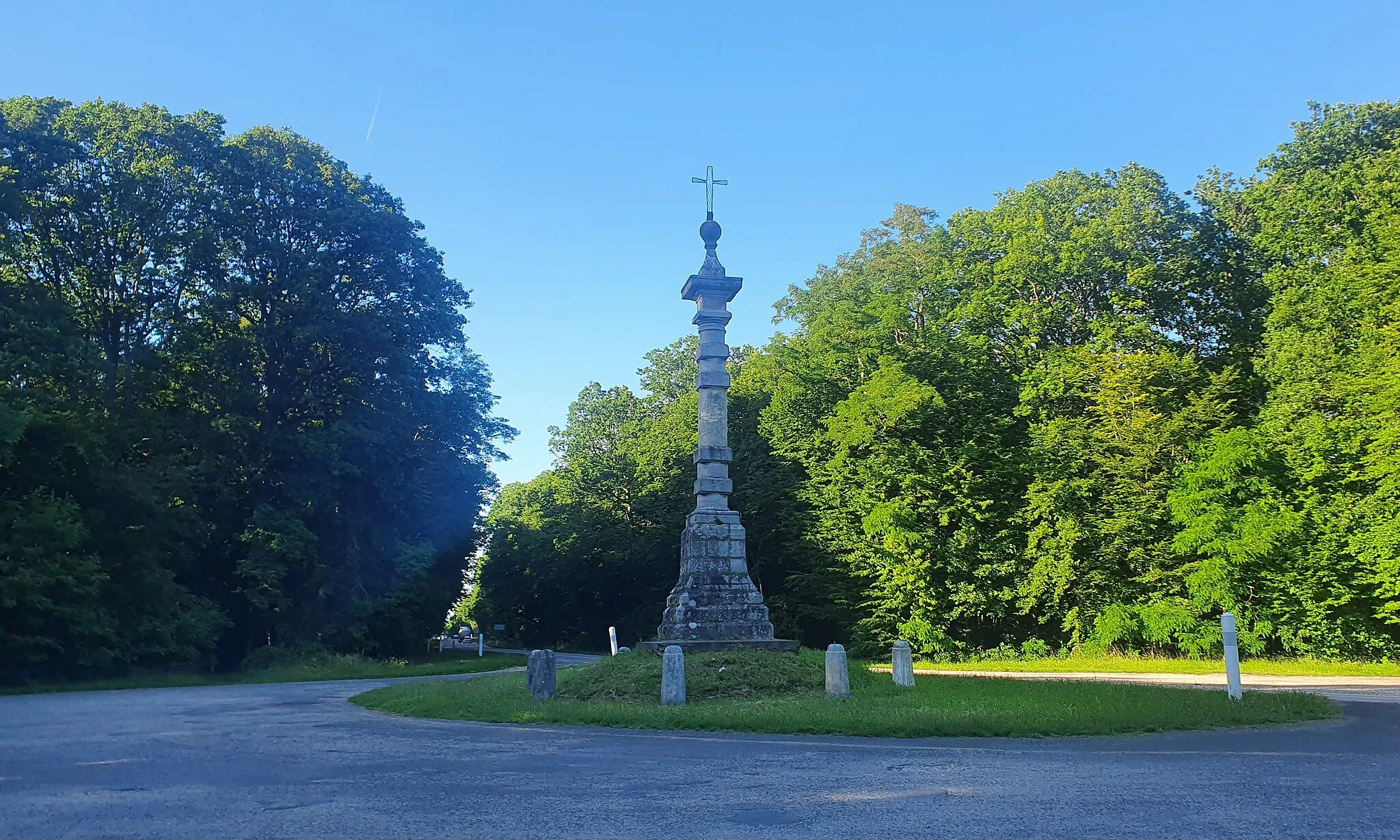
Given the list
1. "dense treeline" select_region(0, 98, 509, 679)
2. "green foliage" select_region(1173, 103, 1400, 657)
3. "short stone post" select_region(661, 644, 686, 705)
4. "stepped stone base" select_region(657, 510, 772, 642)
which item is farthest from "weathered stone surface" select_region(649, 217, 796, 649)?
"green foliage" select_region(1173, 103, 1400, 657)

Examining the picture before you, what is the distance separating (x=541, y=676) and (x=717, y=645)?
3.38 metres

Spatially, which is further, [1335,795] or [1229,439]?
[1229,439]

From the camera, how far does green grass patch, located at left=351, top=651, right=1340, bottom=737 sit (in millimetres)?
10125

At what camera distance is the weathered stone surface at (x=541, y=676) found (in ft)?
45.2

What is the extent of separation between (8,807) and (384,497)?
2607 cm

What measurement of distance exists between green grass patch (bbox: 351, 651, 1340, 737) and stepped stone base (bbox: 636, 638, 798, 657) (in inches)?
15.5

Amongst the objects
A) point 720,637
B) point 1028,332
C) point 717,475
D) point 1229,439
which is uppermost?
point 1028,332

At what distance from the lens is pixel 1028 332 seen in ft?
110

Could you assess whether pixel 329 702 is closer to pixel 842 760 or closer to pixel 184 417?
pixel 842 760

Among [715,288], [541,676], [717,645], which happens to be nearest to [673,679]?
[541,676]

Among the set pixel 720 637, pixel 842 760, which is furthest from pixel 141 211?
pixel 842 760

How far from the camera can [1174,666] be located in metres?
22.8

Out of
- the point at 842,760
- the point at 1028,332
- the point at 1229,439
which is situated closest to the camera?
the point at 842,760

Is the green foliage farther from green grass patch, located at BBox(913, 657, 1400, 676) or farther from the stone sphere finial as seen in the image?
the stone sphere finial
